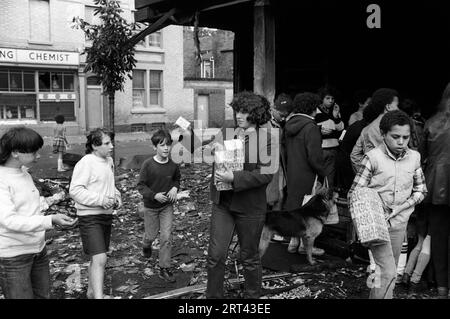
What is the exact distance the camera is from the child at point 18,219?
308cm

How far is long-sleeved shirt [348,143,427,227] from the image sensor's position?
378 cm

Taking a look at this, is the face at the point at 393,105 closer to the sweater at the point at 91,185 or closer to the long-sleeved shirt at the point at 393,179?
the long-sleeved shirt at the point at 393,179

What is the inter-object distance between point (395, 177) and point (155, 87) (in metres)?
22.7

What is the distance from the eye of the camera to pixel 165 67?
83.3ft

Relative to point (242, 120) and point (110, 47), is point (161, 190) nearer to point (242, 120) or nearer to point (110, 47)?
point (242, 120)

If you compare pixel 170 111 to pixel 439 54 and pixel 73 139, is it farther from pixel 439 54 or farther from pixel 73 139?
pixel 439 54

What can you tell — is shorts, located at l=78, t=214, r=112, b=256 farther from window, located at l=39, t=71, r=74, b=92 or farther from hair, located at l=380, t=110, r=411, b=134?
window, located at l=39, t=71, r=74, b=92

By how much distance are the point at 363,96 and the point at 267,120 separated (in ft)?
8.27

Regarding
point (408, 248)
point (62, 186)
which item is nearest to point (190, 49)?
point (62, 186)

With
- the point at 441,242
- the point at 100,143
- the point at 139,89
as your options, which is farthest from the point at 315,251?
the point at 139,89

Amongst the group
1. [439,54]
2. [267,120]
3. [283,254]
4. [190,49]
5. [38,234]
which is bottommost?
[283,254]

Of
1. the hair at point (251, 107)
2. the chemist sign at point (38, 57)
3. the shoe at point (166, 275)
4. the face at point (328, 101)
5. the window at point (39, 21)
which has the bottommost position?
the shoe at point (166, 275)

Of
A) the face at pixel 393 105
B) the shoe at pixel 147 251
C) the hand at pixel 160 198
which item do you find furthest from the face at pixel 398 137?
the shoe at pixel 147 251

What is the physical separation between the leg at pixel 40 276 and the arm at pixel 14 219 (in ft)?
1.07
